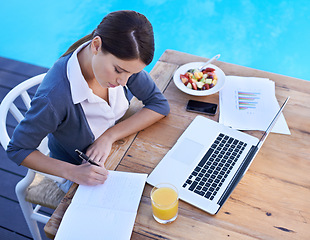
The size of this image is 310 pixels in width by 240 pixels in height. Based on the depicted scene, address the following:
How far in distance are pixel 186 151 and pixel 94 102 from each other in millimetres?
370

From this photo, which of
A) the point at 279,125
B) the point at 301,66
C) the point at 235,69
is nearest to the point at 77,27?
the point at 301,66

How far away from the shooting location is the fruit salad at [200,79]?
139 centimetres

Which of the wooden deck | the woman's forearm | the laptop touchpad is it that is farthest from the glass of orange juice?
the wooden deck

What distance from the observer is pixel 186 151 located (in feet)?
3.79

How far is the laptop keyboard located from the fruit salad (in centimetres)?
26

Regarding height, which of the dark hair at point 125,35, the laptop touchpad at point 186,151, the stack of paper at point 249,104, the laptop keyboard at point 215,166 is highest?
the dark hair at point 125,35

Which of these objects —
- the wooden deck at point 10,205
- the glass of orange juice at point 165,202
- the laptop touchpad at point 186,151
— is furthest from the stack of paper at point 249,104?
the wooden deck at point 10,205

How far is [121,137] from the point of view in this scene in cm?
123

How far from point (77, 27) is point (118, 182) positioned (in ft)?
10.3

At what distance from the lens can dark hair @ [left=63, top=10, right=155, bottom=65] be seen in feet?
3.29

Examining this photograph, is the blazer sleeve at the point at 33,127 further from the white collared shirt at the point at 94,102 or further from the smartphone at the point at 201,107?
the smartphone at the point at 201,107

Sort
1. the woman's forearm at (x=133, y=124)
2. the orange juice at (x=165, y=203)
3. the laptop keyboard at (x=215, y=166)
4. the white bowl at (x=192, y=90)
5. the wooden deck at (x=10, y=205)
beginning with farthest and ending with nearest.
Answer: the wooden deck at (x=10, y=205) < the white bowl at (x=192, y=90) < the woman's forearm at (x=133, y=124) < the laptop keyboard at (x=215, y=166) < the orange juice at (x=165, y=203)

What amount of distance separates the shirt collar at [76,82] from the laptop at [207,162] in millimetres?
347

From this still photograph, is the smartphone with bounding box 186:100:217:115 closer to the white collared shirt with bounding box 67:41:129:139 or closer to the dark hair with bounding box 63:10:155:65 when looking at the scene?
the white collared shirt with bounding box 67:41:129:139
